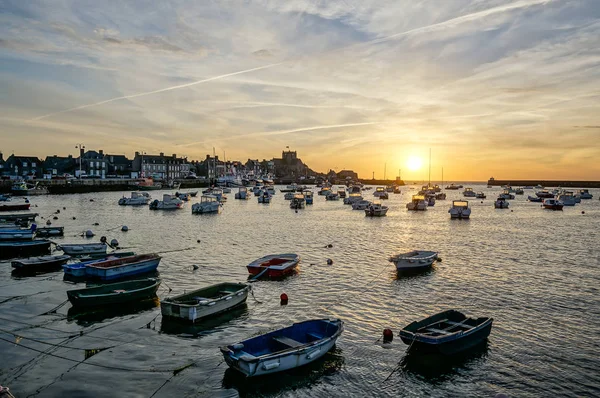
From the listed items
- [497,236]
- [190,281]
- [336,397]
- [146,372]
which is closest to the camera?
[336,397]

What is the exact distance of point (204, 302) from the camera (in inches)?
819

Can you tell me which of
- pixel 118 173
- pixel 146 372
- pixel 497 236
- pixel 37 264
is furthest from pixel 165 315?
pixel 118 173

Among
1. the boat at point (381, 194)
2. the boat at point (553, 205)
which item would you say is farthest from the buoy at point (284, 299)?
the boat at point (381, 194)

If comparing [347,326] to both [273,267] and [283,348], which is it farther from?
[273,267]

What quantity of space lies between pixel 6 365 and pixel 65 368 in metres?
2.37

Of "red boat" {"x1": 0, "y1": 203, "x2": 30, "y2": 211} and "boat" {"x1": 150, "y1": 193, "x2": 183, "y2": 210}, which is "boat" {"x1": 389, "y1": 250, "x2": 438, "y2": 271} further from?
"red boat" {"x1": 0, "y1": 203, "x2": 30, "y2": 211}

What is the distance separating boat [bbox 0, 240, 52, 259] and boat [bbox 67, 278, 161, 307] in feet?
64.5

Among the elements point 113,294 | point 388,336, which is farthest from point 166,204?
point 388,336

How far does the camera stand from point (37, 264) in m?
31.2

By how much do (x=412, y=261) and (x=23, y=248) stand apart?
34869mm

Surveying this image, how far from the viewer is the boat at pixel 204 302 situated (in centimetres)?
2030

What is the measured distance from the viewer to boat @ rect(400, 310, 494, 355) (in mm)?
17000

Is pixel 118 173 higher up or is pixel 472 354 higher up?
pixel 118 173

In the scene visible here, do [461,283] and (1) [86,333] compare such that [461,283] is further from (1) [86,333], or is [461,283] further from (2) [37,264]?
(2) [37,264]
